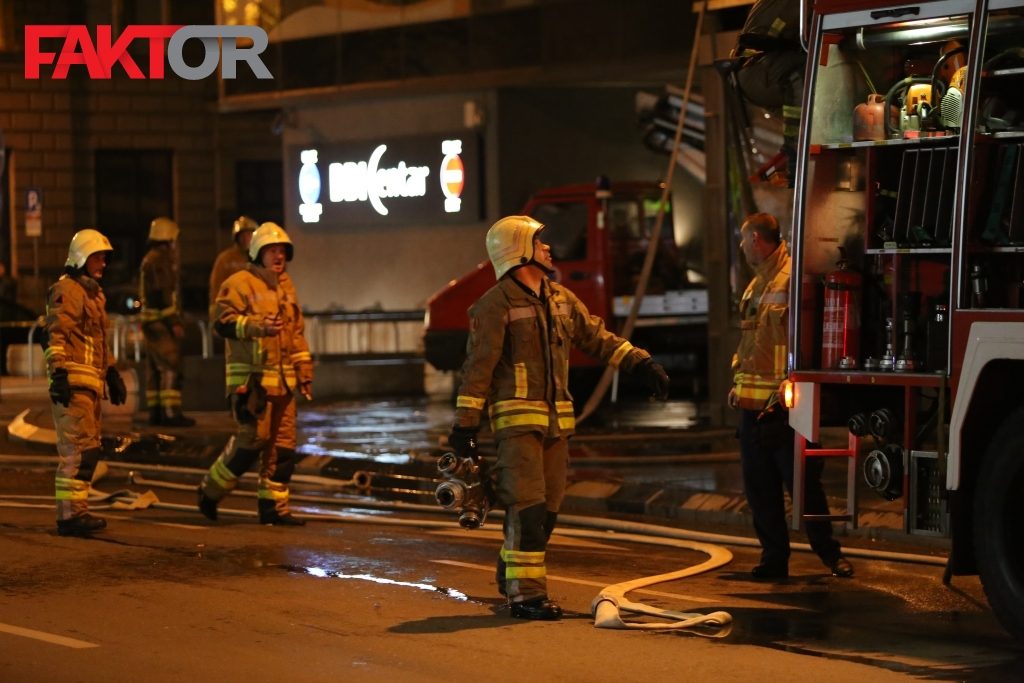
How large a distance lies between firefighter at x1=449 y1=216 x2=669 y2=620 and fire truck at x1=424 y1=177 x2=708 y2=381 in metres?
9.96

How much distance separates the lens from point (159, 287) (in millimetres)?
17266

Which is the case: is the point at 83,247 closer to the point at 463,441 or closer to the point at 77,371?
the point at 77,371

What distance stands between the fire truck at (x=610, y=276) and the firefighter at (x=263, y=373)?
7.15 m

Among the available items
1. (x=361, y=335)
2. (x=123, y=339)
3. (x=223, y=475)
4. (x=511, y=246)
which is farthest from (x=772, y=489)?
(x=123, y=339)

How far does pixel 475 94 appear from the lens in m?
23.9

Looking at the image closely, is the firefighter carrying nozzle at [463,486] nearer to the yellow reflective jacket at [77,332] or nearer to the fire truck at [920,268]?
the fire truck at [920,268]

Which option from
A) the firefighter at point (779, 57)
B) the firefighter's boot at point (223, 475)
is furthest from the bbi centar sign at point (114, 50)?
the firefighter at point (779, 57)

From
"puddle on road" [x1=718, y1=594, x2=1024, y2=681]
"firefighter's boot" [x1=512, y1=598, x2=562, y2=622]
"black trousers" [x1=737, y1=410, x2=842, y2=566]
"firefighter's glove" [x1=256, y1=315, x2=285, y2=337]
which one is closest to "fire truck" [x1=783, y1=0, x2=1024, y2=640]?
"puddle on road" [x1=718, y1=594, x2=1024, y2=681]

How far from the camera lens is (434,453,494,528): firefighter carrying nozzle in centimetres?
796

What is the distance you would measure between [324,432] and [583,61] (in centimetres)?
716

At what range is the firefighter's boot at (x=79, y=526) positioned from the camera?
425 inches

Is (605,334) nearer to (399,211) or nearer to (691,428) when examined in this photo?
(691,428)

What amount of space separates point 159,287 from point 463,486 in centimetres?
986

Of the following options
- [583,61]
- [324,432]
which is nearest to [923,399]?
[324,432]
